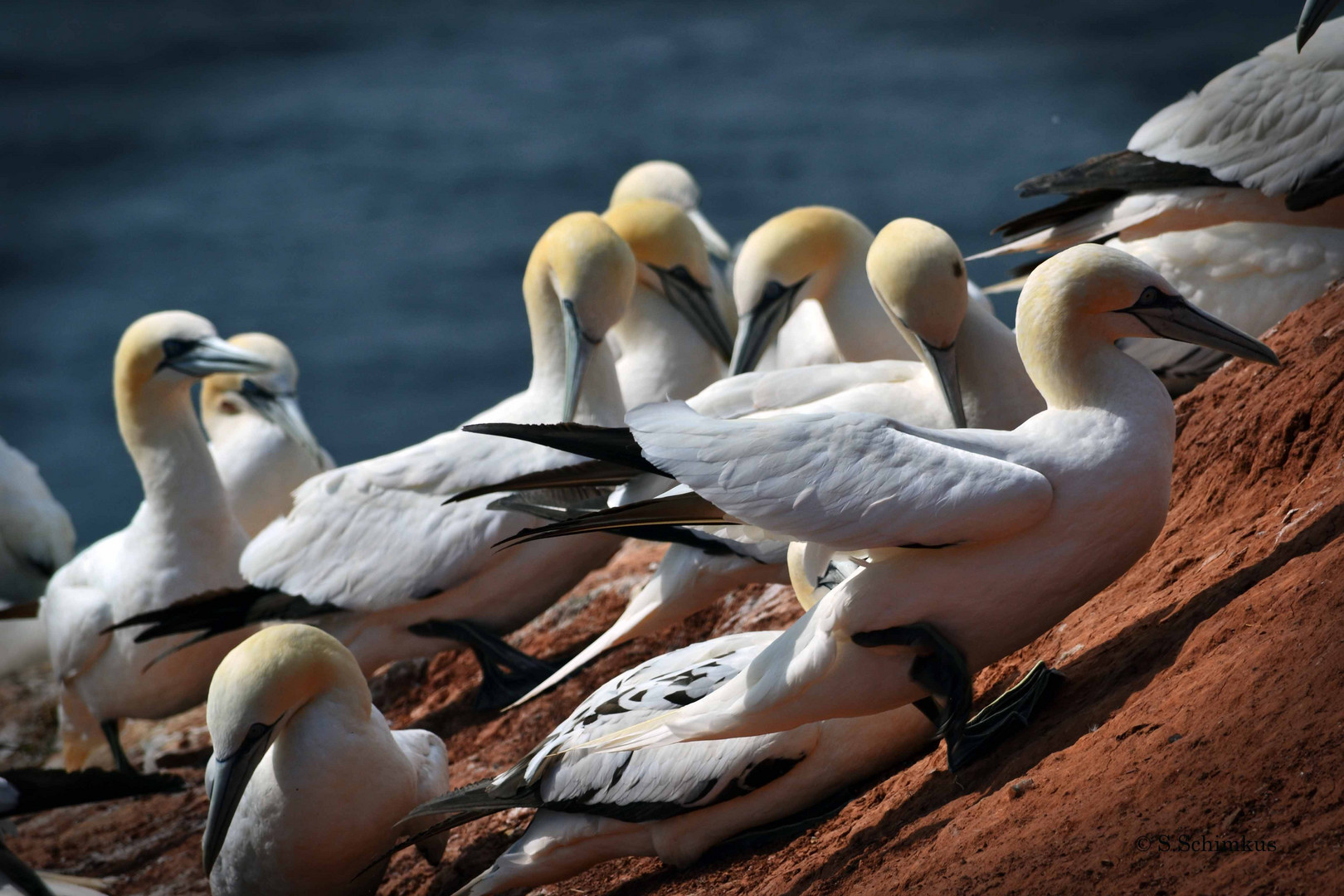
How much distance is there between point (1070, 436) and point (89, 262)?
562 inches

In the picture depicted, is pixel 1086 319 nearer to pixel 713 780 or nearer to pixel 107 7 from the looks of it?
pixel 713 780

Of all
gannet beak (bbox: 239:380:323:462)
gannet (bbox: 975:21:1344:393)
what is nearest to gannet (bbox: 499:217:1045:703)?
gannet (bbox: 975:21:1344:393)

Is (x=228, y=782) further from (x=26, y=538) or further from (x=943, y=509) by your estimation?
(x=26, y=538)

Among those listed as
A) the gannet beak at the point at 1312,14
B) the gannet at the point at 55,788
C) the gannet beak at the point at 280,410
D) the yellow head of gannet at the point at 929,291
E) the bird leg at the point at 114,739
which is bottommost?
the bird leg at the point at 114,739

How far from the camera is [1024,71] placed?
1566 centimetres

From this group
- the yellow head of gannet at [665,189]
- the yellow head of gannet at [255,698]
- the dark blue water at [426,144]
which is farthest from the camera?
the dark blue water at [426,144]

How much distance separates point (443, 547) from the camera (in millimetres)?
4895

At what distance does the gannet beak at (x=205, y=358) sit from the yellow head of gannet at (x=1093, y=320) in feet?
10.9

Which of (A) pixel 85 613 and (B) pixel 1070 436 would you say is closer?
(B) pixel 1070 436

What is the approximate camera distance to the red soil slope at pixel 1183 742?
7.64 ft

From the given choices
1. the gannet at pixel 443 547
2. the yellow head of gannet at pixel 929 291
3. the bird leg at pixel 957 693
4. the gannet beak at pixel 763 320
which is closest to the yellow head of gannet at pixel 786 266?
the gannet beak at pixel 763 320

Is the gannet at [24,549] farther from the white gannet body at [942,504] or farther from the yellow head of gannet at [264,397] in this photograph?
the white gannet body at [942,504]

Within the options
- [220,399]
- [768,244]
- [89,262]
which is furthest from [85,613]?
[89,262]

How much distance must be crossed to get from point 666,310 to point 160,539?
2.22m
